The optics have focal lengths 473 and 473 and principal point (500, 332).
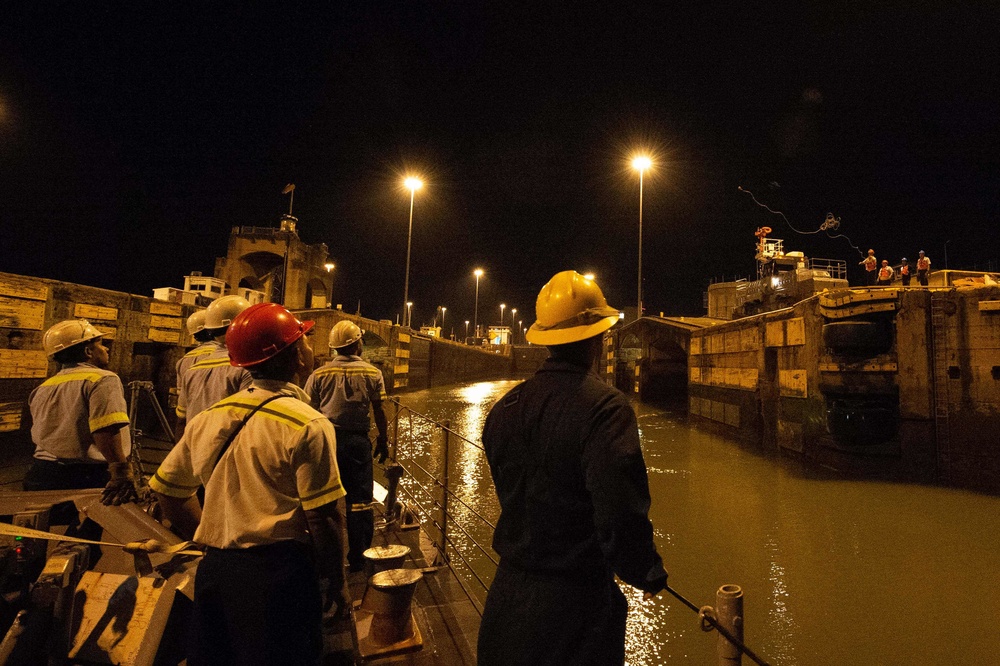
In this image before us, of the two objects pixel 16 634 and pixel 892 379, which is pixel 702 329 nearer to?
pixel 892 379

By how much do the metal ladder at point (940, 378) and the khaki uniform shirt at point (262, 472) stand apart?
38.0ft

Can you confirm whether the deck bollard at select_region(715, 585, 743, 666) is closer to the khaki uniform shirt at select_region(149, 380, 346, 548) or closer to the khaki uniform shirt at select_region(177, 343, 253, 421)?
the khaki uniform shirt at select_region(149, 380, 346, 548)

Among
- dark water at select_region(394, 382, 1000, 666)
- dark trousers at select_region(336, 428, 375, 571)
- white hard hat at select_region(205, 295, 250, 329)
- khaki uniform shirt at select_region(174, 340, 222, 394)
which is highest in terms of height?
white hard hat at select_region(205, 295, 250, 329)

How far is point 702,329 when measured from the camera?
1806 cm

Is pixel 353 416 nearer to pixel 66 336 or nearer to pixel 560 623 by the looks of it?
pixel 66 336

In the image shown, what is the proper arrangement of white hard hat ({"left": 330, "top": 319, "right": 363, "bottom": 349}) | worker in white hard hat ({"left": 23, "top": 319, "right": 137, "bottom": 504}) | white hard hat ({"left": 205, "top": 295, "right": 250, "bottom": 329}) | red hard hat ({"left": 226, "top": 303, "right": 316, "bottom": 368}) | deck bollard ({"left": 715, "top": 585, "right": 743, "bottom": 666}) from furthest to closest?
1. white hard hat ({"left": 330, "top": 319, "right": 363, "bottom": 349})
2. white hard hat ({"left": 205, "top": 295, "right": 250, "bottom": 329})
3. worker in white hard hat ({"left": 23, "top": 319, "right": 137, "bottom": 504})
4. red hard hat ({"left": 226, "top": 303, "right": 316, "bottom": 368})
5. deck bollard ({"left": 715, "top": 585, "right": 743, "bottom": 666})

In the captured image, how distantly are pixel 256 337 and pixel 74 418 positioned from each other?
8.30 feet

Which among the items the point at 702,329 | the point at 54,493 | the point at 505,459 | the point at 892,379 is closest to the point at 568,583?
the point at 505,459

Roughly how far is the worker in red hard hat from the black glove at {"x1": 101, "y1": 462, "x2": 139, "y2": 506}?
159cm

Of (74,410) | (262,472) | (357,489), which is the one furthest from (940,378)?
(74,410)

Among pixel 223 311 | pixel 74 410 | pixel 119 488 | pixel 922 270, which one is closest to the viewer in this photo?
pixel 119 488

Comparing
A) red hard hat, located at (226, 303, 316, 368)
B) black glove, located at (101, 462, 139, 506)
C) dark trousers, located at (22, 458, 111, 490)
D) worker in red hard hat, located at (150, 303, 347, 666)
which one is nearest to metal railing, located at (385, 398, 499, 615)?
worker in red hard hat, located at (150, 303, 347, 666)

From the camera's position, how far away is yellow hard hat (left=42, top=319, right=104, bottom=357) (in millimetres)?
3524

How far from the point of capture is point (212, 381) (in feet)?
11.8
